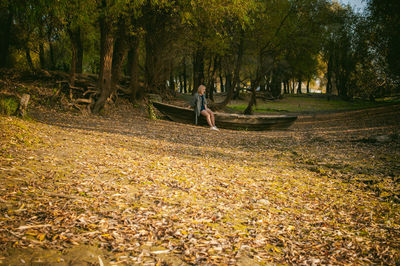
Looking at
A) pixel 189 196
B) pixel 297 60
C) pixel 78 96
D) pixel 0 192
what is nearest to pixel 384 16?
pixel 297 60

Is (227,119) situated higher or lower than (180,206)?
higher

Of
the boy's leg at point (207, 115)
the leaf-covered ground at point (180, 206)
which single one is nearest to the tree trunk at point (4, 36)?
the boy's leg at point (207, 115)

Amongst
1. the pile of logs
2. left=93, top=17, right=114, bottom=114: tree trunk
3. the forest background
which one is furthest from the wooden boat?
the forest background

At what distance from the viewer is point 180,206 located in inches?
174

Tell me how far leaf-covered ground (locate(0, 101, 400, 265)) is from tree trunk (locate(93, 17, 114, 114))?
735cm

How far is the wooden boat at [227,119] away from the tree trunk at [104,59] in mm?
3011

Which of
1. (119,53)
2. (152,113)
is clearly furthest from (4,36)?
(152,113)

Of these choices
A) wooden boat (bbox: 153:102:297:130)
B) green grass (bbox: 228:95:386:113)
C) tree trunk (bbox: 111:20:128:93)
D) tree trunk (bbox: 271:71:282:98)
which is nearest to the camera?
wooden boat (bbox: 153:102:297:130)

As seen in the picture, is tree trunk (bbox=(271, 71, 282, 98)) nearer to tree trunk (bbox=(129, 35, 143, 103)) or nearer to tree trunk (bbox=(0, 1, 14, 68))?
tree trunk (bbox=(129, 35, 143, 103))

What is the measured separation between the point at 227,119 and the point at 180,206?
12.3 m

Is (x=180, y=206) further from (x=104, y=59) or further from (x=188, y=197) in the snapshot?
(x=104, y=59)

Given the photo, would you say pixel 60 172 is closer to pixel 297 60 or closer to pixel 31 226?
pixel 31 226

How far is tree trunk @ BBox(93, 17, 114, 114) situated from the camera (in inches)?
569

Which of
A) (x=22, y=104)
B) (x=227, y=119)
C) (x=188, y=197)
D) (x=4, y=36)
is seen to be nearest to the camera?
(x=188, y=197)
